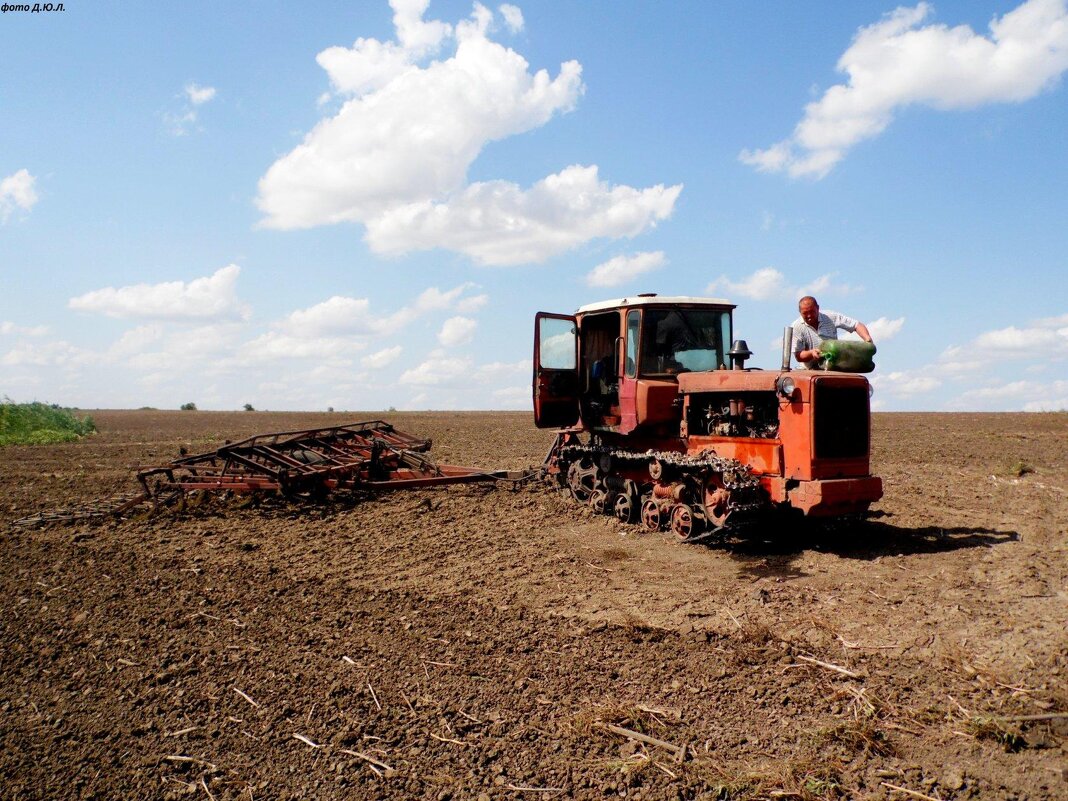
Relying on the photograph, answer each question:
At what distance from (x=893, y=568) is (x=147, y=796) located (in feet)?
21.7

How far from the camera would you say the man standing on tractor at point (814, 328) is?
325 inches

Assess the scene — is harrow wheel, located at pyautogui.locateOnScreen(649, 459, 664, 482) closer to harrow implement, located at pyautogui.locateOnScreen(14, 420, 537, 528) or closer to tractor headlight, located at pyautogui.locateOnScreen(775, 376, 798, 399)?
tractor headlight, located at pyautogui.locateOnScreen(775, 376, 798, 399)

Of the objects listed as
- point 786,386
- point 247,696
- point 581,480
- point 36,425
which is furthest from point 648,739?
point 36,425

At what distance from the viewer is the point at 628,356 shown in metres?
9.65

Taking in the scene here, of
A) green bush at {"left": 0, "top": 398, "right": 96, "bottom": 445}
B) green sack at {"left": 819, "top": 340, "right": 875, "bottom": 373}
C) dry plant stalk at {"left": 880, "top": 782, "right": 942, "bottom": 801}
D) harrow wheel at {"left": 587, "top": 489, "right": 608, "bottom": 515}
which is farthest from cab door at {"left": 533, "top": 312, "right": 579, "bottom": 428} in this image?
green bush at {"left": 0, "top": 398, "right": 96, "bottom": 445}

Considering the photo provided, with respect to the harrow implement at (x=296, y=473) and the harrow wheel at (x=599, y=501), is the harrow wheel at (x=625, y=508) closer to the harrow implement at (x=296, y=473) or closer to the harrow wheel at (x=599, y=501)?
the harrow wheel at (x=599, y=501)

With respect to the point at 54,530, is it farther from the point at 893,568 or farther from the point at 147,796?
the point at 893,568

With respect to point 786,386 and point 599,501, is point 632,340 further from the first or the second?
point 599,501

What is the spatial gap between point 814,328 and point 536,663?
5.67 metres

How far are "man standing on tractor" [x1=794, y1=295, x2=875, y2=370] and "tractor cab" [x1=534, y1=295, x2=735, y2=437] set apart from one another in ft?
4.61

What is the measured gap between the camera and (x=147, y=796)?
369cm

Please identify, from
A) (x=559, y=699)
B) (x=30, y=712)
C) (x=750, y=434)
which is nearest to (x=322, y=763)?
(x=559, y=699)

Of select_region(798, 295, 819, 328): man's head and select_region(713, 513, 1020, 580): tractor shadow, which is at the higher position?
select_region(798, 295, 819, 328): man's head

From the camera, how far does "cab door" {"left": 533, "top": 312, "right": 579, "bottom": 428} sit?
1084 cm
